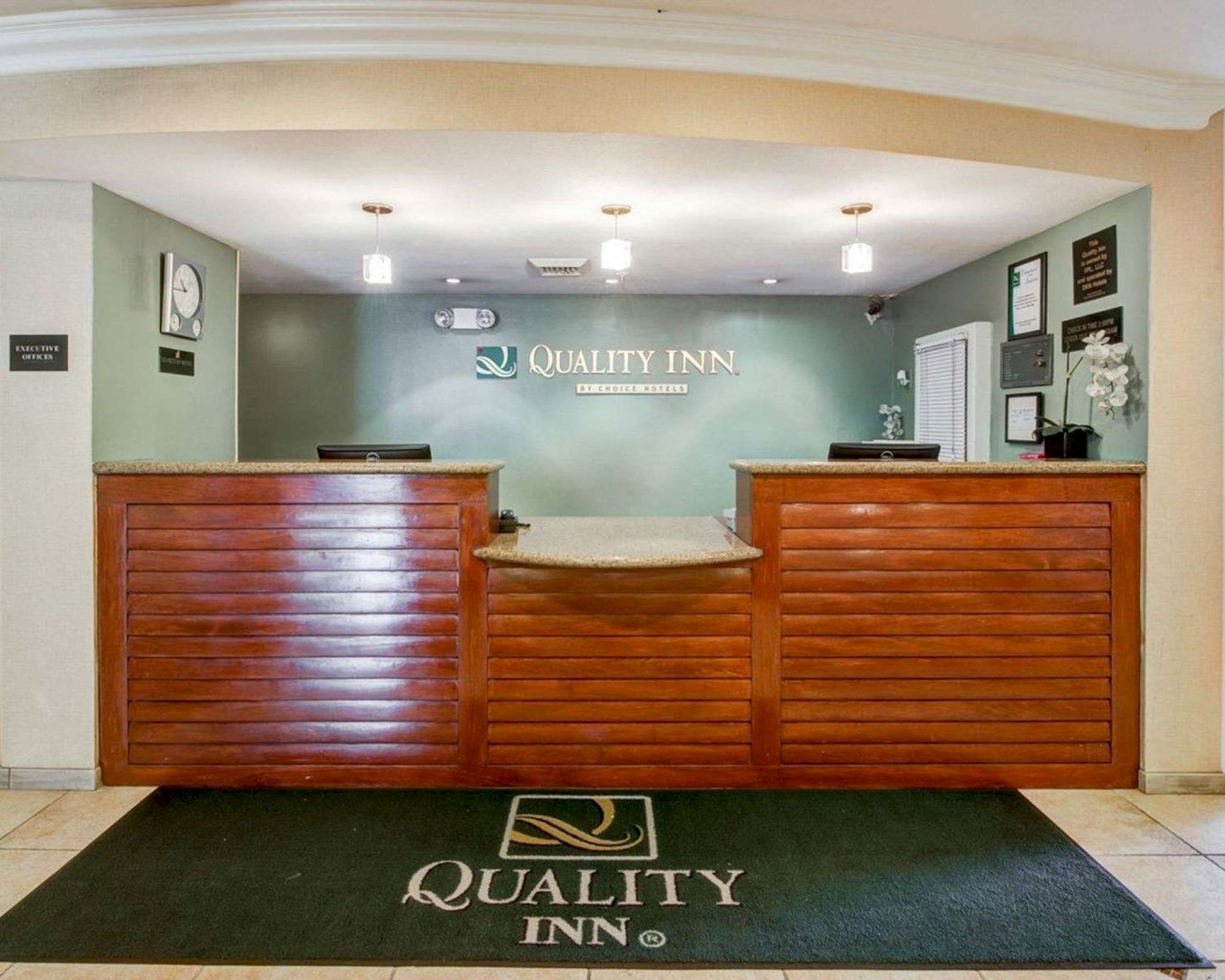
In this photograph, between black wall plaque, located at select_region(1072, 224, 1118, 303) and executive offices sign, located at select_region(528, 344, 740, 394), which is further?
executive offices sign, located at select_region(528, 344, 740, 394)

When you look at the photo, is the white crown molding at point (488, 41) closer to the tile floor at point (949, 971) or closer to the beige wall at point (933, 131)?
the beige wall at point (933, 131)

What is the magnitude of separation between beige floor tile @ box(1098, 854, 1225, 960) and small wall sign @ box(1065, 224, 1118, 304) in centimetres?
232

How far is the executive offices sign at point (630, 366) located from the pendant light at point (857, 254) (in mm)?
2310

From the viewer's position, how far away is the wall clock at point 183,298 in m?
3.66

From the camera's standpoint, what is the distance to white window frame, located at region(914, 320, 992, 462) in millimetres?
4461

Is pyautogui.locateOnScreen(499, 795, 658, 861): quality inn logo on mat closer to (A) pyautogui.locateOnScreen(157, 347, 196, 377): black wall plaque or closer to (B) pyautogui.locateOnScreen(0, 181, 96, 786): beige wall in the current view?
(B) pyautogui.locateOnScreen(0, 181, 96, 786): beige wall

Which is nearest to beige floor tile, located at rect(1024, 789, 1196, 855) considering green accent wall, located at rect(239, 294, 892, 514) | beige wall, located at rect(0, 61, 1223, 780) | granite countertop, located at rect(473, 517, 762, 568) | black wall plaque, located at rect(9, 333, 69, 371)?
beige wall, located at rect(0, 61, 1223, 780)

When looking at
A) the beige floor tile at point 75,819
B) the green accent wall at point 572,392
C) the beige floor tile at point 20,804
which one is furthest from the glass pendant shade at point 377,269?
the beige floor tile at point 20,804

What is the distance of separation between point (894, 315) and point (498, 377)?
316 cm

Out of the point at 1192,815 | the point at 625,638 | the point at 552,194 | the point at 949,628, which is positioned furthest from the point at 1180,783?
the point at 552,194

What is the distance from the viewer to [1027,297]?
402 centimetres

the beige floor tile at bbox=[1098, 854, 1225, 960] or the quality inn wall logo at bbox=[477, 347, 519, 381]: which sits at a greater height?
the quality inn wall logo at bbox=[477, 347, 519, 381]

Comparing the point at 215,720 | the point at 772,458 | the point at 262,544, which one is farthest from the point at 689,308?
the point at 215,720

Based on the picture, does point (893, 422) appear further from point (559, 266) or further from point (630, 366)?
point (559, 266)
